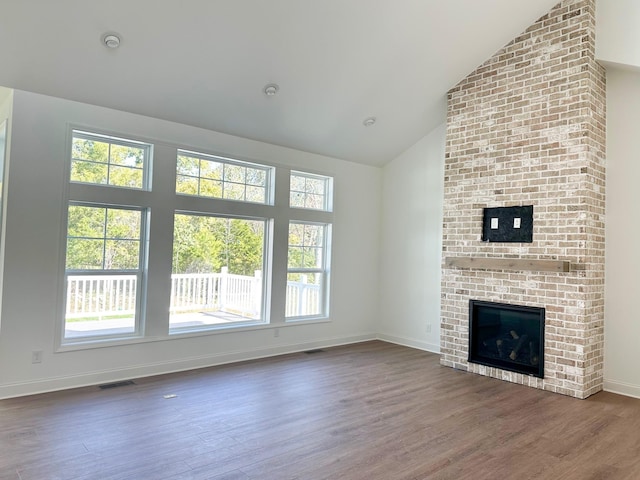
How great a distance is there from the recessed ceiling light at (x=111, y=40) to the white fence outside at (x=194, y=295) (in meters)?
2.19

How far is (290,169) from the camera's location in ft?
19.5

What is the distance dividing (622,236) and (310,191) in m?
3.78

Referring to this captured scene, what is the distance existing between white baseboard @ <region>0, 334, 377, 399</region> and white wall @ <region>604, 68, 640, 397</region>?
3477 millimetres

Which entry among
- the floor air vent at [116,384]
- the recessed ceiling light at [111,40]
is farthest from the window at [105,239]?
the recessed ceiling light at [111,40]

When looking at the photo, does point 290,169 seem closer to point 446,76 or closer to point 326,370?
point 446,76

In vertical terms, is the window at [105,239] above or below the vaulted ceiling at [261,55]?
below

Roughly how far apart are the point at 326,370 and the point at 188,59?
141 inches

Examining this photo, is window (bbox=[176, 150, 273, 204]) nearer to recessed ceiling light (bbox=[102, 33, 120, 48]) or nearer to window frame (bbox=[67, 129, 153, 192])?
window frame (bbox=[67, 129, 153, 192])

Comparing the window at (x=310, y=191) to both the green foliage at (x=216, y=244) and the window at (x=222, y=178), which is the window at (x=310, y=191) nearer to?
the window at (x=222, y=178)

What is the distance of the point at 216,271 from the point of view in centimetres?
534

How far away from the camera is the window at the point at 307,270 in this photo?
6105 mm

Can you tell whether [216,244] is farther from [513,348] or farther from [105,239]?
[513,348]

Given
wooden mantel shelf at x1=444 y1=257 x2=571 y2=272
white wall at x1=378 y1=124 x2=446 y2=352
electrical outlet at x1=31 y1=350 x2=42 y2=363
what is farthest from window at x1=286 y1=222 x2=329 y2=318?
electrical outlet at x1=31 y1=350 x2=42 y2=363

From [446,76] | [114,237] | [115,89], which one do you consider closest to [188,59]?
[115,89]
